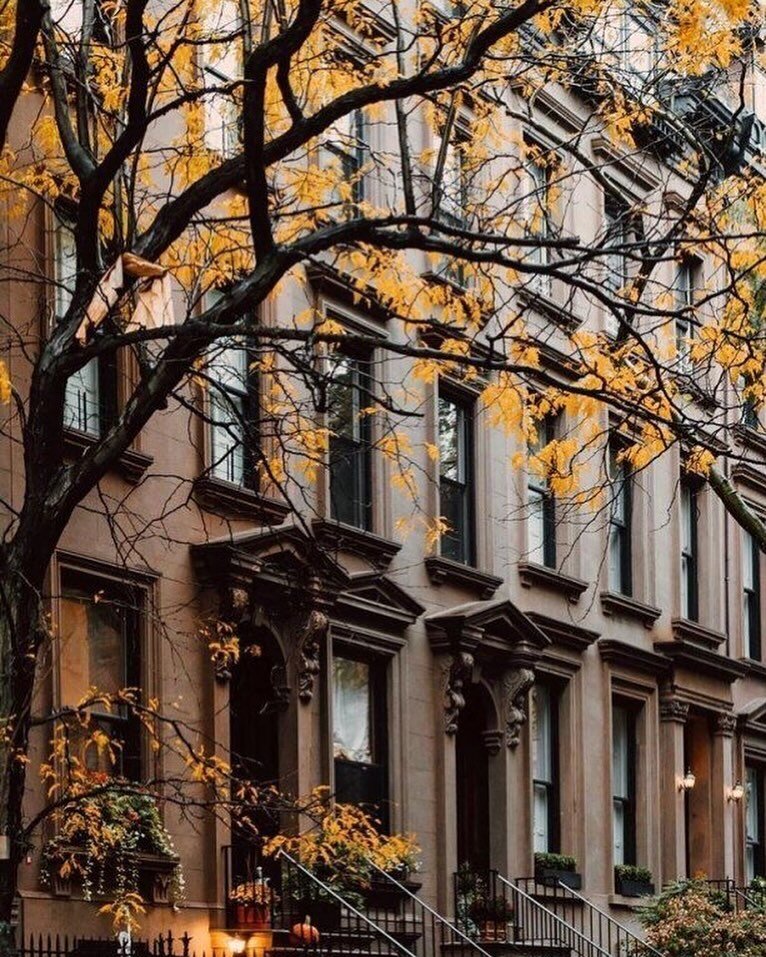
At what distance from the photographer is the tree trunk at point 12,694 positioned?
13.1 m

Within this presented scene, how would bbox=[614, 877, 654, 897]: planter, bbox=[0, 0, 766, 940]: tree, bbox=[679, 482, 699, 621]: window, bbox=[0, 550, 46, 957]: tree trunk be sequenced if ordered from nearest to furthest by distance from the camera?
bbox=[0, 550, 46, 957]: tree trunk
bbox=[0, 0, 766, 940]: tree
bbox=[614, 877, 654, 897]: planter
bbox=[679, 482, 699, 621]: window

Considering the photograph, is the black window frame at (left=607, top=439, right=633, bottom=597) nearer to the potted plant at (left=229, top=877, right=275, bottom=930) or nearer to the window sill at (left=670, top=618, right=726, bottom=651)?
the window sill at (left=670, top=618, right=726, bottom=651)

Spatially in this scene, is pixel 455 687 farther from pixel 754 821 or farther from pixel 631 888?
pixel 754 821

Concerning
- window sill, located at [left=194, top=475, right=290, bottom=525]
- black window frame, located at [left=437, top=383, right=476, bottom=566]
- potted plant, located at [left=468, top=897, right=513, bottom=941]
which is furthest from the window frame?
potted plant, located at [left=468, top=897, right=513, bottom=941]

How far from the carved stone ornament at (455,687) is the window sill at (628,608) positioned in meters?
4.73

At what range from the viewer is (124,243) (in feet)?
48.3

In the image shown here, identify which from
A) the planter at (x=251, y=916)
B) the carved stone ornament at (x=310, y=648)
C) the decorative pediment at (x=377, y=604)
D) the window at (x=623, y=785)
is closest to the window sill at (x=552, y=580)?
the window at (x=623, y=785)

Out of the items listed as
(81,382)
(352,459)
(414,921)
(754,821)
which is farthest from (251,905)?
(754,821)

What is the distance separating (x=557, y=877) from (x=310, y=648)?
672cm

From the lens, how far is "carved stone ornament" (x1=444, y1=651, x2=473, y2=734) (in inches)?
1023

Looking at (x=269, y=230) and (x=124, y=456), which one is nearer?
(x=269, y=230)

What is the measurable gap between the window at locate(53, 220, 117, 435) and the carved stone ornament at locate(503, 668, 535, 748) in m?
8.51

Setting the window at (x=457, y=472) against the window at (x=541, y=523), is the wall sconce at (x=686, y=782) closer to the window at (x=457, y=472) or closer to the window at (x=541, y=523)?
the window at (x=541, y=523)

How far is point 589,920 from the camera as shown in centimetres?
2867
